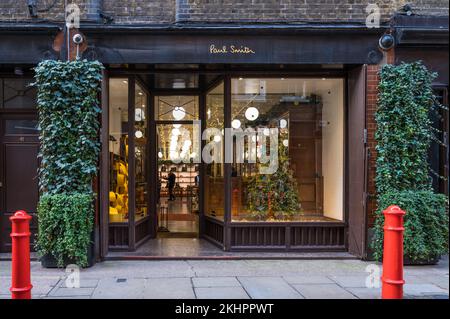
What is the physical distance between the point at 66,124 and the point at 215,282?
3385 millimetres

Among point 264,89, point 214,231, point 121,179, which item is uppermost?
point 264,89

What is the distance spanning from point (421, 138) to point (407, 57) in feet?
4.57

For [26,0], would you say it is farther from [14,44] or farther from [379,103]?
[379,103]

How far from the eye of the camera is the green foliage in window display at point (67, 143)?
729 cm

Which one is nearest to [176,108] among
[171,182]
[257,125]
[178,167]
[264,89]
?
[178,167]

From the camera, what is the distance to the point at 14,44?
767cm

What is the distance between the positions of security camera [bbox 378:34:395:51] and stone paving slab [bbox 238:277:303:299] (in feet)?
13.8

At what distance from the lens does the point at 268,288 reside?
630 centimetres

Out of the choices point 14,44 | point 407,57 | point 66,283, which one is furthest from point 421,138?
point 14,44

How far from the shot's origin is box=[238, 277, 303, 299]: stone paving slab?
19.4ft

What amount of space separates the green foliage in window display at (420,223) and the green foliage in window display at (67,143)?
4.70m

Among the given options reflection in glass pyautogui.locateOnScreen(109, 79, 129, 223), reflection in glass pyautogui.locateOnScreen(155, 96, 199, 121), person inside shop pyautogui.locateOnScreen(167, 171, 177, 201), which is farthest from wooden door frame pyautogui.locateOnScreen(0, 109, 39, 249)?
person inside shop pyautogui.locateOnScreen(167, 171, 177, 201)

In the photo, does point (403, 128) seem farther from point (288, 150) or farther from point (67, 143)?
point (67, 143)

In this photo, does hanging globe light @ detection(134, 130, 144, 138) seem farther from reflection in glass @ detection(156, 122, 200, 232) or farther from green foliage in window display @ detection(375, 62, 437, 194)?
green foliage in window display @ detection(375, 62, 437, 194)
